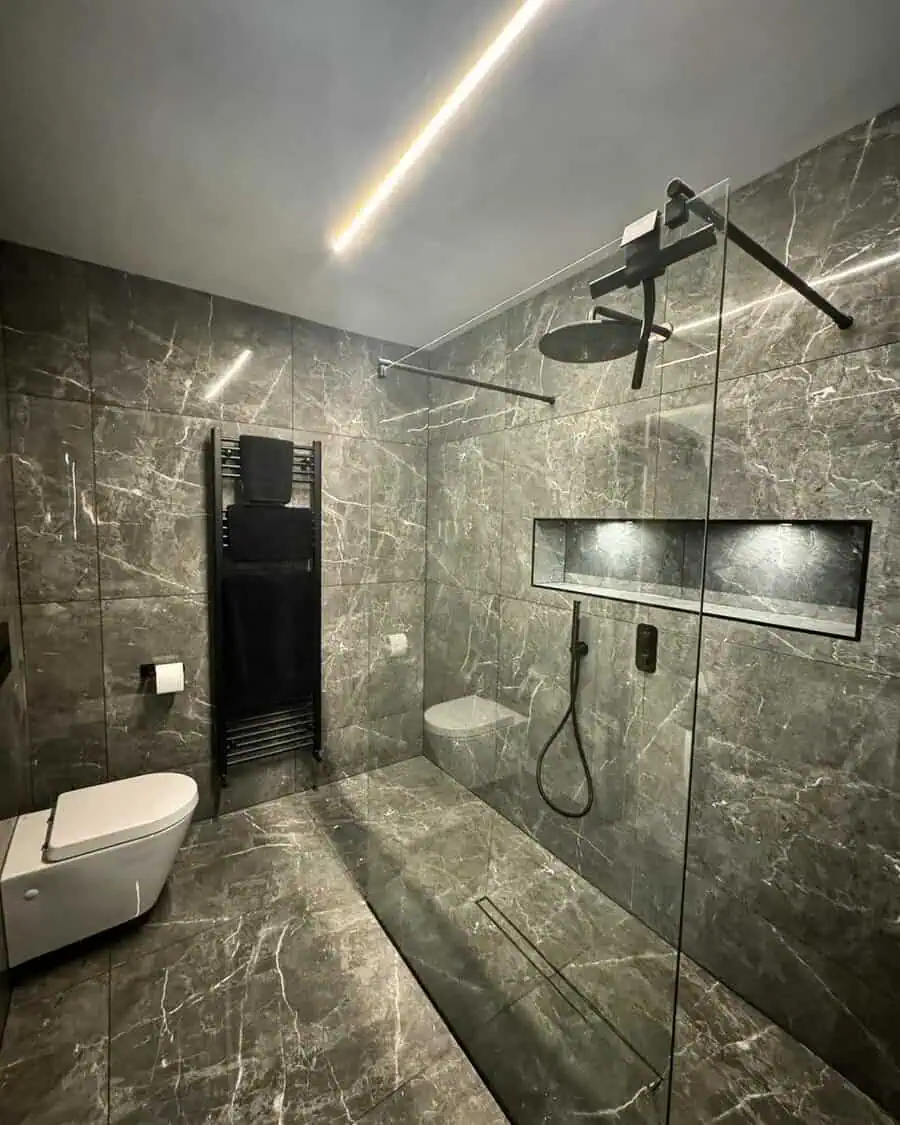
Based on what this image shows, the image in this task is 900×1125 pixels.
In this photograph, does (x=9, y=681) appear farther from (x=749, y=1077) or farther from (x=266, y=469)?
(x=749, y=1077)

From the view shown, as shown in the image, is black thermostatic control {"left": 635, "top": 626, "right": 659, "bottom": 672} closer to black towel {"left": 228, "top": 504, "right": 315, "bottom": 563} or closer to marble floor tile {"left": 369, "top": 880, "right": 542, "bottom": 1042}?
marble floor tile {"left": 369, "top": 880, "right": 542, "bottom": 1042}

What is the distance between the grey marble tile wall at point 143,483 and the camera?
1.91 m

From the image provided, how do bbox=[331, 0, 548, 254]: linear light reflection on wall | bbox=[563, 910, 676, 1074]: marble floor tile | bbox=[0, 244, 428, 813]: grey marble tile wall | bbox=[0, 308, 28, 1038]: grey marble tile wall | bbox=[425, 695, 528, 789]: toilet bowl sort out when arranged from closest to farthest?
bbox=[331, 0, 548, 254]: linear light reflection on wall
bbox=[563, 910, 676, 1074]: marble floor tile
bbox=[0, 308, 28, 1038]: grey marble tile wall
bbox=[0, 244, 428, 813]: grey marble tile wall
bbox=[425, 695, 528, 789]: toilet bowl

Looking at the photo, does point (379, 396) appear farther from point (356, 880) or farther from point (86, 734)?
point (356, 880)

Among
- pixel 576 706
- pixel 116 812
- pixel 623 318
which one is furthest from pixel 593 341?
pixel 116 812

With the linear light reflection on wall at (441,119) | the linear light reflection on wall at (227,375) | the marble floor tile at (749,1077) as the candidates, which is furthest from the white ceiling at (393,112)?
the marble floor tile at (749,1077)

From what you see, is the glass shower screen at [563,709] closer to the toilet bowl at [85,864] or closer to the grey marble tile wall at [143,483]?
the grey marble tile wall at [143,483]

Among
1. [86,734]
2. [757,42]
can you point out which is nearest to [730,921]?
[757,42]

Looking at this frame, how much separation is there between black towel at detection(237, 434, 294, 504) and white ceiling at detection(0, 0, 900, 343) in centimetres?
78

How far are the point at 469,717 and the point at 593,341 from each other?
1.82 m

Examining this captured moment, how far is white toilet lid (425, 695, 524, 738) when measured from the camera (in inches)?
88.5

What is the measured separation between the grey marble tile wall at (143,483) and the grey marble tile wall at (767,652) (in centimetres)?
114

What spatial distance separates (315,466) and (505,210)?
142 cm

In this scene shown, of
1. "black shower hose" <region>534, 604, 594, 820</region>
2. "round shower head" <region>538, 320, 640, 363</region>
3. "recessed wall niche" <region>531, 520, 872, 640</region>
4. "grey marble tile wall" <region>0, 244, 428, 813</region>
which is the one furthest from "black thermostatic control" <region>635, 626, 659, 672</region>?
"grey marble tile wall" <region>0, 244, 428, 813</region>
